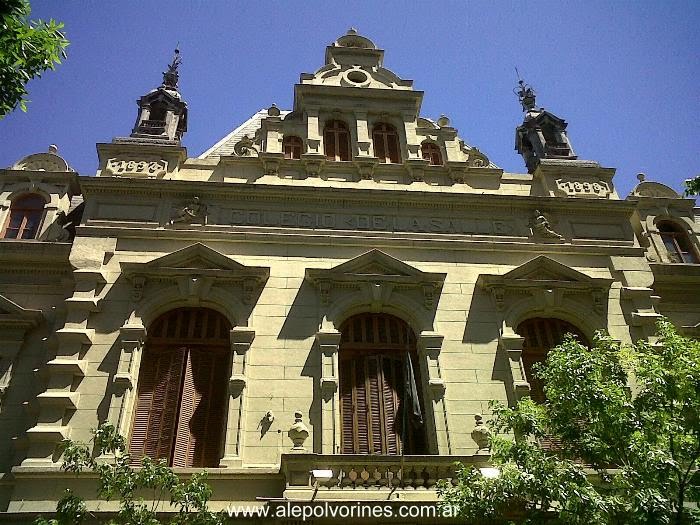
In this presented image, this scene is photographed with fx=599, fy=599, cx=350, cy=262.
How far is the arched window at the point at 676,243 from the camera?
19500 mm

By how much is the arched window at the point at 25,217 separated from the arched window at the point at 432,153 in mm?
12163

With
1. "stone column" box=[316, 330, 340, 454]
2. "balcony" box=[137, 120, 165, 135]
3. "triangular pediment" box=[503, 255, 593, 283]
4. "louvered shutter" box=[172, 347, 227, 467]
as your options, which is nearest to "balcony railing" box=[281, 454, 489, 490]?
"stone column" box=[316, 330, 340, 454]

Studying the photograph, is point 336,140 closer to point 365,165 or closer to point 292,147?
point 292,147

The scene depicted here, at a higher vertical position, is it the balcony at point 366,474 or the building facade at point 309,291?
the building facade at point 309,291

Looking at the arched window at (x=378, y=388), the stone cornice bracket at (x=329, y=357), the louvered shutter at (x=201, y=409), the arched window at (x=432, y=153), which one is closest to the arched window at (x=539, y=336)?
the arched window at (x=378, y=388)

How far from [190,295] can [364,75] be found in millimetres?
10919

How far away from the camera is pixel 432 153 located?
20.2 metres

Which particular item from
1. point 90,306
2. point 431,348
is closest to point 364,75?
point 431,348

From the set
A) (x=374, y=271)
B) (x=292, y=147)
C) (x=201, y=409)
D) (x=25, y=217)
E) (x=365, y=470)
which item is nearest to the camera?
(x=365, y=470)

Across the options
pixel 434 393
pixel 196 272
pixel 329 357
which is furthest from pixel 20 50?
pixel 434 393

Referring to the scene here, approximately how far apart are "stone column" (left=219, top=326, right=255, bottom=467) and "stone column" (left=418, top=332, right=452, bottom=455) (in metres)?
4.26

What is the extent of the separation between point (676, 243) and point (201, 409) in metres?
16.1

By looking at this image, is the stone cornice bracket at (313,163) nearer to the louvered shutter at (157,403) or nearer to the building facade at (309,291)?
the building facade at (309,291)

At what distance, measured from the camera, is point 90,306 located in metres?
14.7
